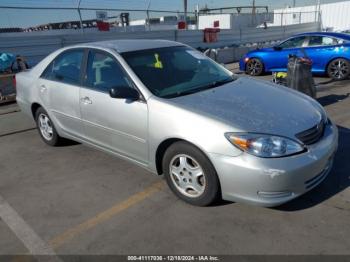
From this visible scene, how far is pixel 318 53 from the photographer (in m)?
9.92

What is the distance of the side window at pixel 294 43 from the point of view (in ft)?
33.7

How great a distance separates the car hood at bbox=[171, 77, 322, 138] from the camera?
316 cm

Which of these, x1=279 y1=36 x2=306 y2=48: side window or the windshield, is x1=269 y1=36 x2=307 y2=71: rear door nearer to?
x1=279 y1=36 x2=306 y2=48: side window

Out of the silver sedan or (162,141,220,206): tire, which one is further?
(162,141,220,206): tire

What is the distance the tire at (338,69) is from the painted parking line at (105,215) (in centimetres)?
755

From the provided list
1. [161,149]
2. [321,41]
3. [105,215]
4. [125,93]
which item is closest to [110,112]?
[125,93]

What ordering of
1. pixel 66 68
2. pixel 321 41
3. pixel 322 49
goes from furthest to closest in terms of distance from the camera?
pixel 321 41, pixel 322 49, pixel 66 68

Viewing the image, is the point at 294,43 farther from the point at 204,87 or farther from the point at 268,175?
the point at 268,175

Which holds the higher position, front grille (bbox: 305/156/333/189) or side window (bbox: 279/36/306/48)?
side window (bbox: 279/36/306/48)

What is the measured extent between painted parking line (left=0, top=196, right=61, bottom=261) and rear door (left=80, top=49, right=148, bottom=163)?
48.0 inches

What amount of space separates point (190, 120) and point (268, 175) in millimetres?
839

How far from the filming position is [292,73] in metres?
6.80

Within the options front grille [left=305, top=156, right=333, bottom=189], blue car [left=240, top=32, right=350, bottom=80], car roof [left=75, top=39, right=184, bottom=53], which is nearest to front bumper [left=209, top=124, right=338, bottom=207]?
front grille [left=305, top=156, right=333, bottom=189]

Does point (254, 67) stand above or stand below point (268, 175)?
below
